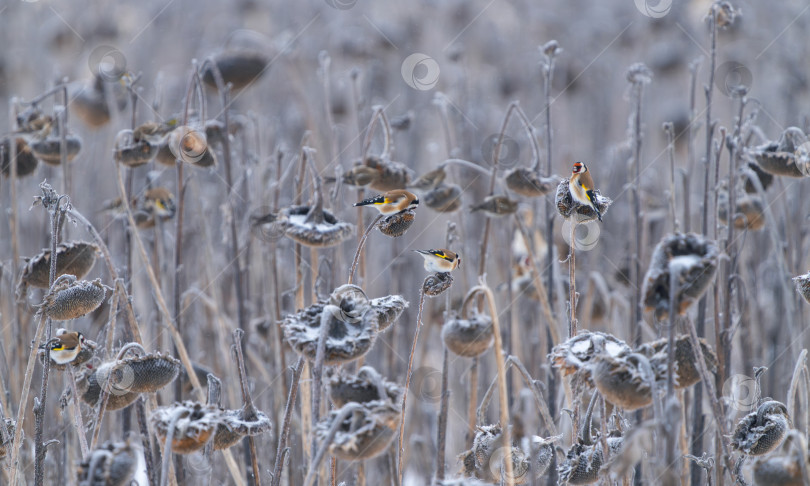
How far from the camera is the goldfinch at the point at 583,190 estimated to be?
1.17 m

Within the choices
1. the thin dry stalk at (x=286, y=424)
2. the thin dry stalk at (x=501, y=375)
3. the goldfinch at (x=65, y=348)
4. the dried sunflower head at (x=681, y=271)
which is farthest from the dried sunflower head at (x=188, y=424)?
the dried sunflower head at (x=681, y=271)

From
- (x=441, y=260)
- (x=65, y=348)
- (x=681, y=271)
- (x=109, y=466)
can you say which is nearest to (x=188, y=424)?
(x=109, y=466)

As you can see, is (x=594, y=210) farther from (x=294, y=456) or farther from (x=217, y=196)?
(x=217, y=196)

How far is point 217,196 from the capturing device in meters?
3.53

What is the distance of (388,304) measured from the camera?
110 cm

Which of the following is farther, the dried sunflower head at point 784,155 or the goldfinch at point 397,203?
the dried sunflower head at point 784,155

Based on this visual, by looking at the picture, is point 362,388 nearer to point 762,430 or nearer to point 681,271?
point 681,271

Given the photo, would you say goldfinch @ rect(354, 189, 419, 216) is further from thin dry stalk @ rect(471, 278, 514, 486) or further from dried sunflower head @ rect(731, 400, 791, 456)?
dried sunflower head @ rect(731, 400, 791, 456)

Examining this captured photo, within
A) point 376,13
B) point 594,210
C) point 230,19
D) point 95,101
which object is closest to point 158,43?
point 230,19

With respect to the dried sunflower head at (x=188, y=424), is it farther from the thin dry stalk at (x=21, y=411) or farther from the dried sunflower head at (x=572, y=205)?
the dried sunflower head at (x=572, y=205)

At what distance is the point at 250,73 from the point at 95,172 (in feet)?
4.19

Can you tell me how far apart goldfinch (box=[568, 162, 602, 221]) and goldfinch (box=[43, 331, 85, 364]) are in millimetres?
811

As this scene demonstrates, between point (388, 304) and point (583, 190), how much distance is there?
0.35 meters

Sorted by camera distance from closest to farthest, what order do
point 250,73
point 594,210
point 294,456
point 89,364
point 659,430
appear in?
point 659,430, point 594,210, point 89,364, point 294,456, point 250,73
